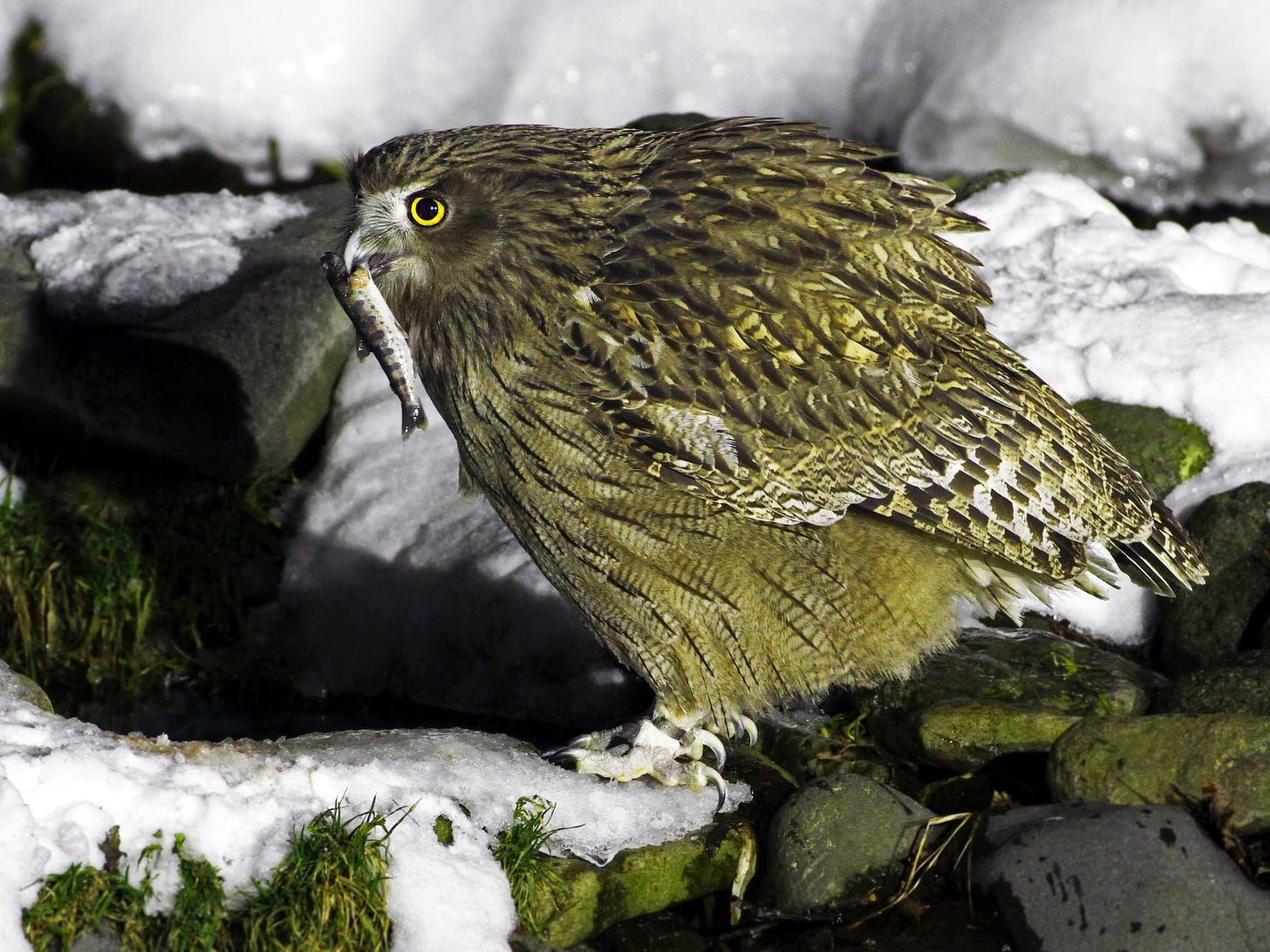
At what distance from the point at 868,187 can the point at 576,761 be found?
192 cm

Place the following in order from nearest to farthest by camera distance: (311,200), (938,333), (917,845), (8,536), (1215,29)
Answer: (917,845) → (938,333) → (8,536) → (311,200) → (1215,29)

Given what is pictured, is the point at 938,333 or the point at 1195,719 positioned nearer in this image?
the point at 1195,719

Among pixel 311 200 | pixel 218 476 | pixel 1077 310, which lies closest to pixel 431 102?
pixel 311 200

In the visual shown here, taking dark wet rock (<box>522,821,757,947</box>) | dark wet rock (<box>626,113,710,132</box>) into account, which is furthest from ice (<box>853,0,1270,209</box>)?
dark wet rock (<box>522,821,757,947</box>)

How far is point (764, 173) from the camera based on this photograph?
154 inches

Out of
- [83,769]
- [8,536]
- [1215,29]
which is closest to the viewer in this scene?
[83,769]

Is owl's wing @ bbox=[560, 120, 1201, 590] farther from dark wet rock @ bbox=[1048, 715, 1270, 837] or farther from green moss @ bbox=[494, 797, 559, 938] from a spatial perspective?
green moss @ bbox=[494, 797, 559, 938]

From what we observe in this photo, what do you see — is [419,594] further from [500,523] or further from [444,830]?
[444,830]

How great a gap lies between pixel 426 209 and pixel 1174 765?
250 cm

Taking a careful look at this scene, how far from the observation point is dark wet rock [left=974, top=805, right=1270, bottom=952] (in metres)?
3.20

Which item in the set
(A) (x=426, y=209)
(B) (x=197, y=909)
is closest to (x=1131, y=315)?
(A) (x=426, y=209)

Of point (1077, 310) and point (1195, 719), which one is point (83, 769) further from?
point (1077, 310)

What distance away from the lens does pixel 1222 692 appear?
155 inches

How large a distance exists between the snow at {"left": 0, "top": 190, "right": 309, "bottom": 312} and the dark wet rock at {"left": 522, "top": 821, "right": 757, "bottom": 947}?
3.47m
